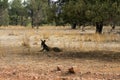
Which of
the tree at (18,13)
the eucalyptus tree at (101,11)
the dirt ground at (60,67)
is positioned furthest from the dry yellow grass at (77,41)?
the tree at (18,13)

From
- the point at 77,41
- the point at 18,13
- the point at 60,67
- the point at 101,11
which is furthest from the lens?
the point at 18,13

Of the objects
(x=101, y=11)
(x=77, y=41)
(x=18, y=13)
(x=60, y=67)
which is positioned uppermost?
(x=101, y=11)

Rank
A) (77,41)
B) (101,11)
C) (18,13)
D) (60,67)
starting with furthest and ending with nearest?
(18,13) < (77,41) < (101,11) < (60,67)

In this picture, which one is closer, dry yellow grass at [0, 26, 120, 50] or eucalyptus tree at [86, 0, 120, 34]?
eucalyptus tree at [86, 0, 120, 34]

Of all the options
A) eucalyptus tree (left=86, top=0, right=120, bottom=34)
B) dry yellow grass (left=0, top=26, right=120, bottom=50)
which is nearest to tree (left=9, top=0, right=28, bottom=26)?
dry yellow grass (left=0, top=26, right=120, bottom=50)

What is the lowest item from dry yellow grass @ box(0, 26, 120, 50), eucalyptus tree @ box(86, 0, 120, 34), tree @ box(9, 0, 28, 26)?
tree @ box(9, 0, 28, 26)

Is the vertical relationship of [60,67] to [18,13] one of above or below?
above

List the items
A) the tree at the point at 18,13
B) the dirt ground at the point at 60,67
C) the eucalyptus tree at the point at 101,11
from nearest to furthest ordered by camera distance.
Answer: the dirt ground at the point at 60,67 < the eucalyptus tree at the point at 101,11 < the tree at the point at 18,13

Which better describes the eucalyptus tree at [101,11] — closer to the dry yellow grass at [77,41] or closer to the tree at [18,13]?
the dry yellow grass at [77,41]

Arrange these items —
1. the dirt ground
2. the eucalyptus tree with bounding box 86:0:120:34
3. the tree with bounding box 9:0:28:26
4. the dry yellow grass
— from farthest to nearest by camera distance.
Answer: the tree with bounding box 9:0:28:26 → the dry yellow grass → the eucalyptus tree with bounding box 86:0:120:34 → the dirt ground

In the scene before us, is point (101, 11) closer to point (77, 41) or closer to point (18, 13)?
point (77, 41)

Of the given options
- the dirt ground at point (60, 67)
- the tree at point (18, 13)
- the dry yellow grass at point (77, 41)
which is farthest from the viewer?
the tree at point (18, 13)

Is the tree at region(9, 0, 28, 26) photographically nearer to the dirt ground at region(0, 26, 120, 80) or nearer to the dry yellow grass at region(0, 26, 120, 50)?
the dry yellow grass at region(0, 26, 120, 50)

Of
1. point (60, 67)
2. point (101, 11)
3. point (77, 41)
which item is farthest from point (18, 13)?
point (60, 67)
